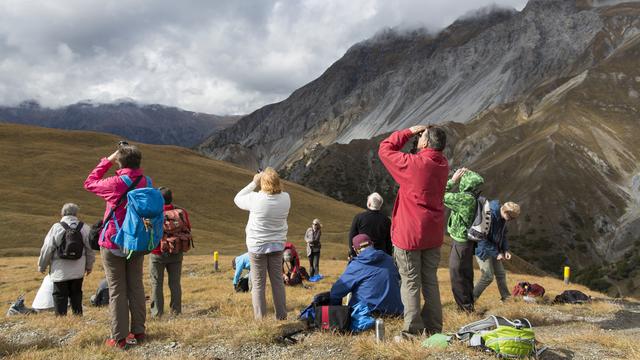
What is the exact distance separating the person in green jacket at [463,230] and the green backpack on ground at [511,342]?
387 centimetres

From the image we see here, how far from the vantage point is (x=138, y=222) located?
744 cm

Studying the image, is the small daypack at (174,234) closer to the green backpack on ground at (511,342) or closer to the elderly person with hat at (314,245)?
the green backpack on ground at (511,342)

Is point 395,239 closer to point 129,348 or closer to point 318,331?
point 318,331

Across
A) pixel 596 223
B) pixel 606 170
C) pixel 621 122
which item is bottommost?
pixel 596 223

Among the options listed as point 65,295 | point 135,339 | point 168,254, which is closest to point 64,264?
point 65,295

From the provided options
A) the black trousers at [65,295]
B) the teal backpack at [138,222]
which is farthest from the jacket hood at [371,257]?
the black trousers at [65,295]

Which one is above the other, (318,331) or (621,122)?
(621,122)

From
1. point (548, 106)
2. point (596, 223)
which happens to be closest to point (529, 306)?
point (596, 223)

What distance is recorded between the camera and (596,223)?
4692 inches

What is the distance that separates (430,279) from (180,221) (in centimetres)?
547

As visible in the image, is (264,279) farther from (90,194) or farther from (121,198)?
(90,194)

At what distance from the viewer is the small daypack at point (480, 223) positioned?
10.3 metres

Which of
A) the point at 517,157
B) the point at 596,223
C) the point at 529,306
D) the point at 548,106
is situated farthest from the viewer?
the point at 548,106

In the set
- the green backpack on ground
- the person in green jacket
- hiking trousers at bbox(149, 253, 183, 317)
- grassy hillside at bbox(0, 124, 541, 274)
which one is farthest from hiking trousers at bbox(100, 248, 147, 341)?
grassy hillside at bbox(0, 124, 541, 274)
